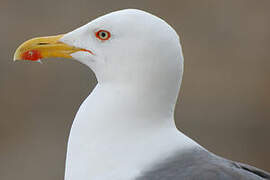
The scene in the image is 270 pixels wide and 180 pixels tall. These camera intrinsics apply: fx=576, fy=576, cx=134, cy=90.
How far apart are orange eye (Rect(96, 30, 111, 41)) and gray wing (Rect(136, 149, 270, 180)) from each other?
32 cm

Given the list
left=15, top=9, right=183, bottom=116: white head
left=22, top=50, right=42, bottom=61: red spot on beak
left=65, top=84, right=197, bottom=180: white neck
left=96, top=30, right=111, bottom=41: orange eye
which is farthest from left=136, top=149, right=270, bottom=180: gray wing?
left=22, top=50, right=42, bottom=61: red spot on beak

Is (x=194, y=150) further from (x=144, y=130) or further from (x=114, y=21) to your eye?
(x=114, y=21)

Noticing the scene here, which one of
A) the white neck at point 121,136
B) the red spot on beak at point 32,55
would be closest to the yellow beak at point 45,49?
the red spot on beak at point 32,55

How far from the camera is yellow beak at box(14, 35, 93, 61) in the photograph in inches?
56.0

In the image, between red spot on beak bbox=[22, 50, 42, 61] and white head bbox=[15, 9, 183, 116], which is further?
red spot on beak bbox=[22, 50, 42, 61]

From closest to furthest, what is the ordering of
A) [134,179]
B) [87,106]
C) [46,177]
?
1. [134,179]
2. [87,106]
3. [46,177]

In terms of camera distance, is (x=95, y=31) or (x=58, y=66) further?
(x=58, y=66)

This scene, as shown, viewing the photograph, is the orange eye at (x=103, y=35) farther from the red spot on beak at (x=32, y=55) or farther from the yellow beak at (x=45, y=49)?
the red spot on beak at (x=32, y=55)

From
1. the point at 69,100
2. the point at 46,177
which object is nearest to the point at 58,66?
the point at 69,100

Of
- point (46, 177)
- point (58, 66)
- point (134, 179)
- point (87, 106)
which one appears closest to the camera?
point (134, 179)

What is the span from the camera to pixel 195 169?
1245mm

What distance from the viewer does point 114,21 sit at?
1.33 meters

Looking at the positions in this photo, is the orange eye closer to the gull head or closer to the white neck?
the gull head

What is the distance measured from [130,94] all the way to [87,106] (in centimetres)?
12
